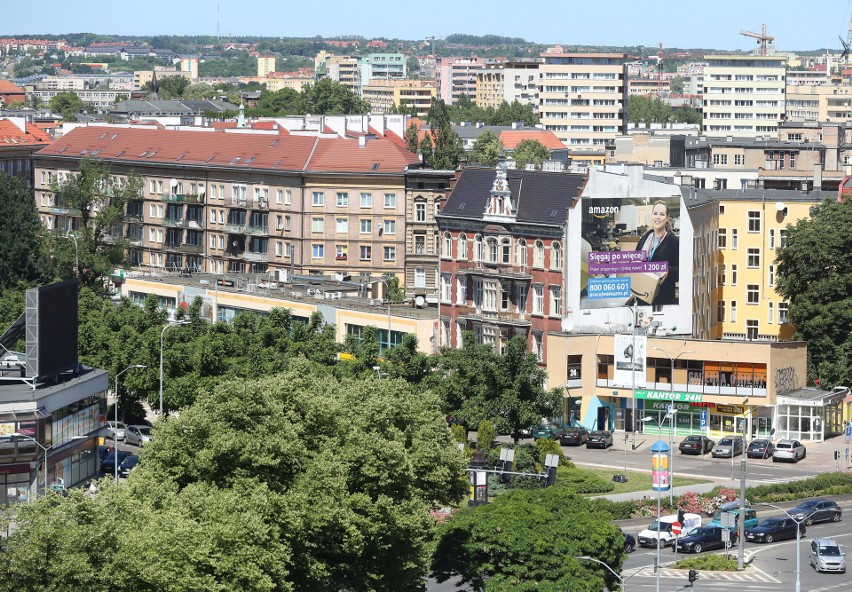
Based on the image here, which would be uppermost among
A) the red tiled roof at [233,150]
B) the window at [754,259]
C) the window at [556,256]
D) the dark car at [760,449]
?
the red tiled roof at [233,150]

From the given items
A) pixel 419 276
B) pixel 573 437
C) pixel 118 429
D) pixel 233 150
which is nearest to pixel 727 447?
pixel 573 437

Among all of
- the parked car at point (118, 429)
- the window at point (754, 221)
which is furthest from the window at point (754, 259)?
the parked car at point (118, 429)

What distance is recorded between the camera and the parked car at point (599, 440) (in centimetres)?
10319

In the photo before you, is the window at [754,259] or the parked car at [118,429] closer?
the parked car at [118,429]

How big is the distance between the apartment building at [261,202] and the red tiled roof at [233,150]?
0.52 ft

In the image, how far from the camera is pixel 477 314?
114062 millimetres

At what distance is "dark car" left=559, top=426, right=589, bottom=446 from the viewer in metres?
104

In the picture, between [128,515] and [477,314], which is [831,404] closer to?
[477,314]

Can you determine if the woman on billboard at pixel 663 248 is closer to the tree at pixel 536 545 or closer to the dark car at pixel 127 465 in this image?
the dark car at pixel 127 465

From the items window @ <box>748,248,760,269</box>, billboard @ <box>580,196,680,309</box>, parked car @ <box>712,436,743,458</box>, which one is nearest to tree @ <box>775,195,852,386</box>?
window @ <box>748,248,760,269</box>

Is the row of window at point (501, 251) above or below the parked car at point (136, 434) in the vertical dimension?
above

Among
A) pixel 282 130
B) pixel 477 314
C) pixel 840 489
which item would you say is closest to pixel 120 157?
pixel 282 130

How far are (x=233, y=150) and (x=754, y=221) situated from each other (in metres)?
54.8

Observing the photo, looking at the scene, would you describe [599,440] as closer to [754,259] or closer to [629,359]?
[629,359]
